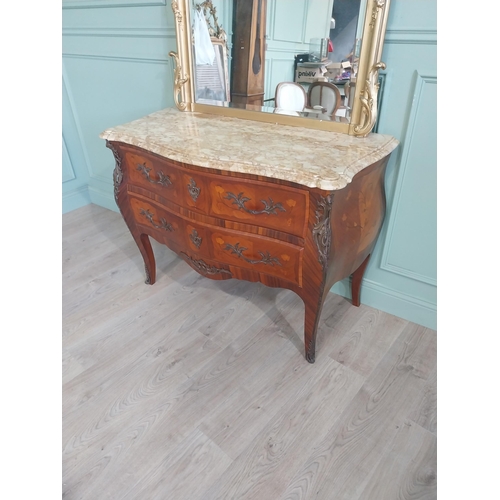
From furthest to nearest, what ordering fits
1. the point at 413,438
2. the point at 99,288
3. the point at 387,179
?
1. the point at 99,288
2. the point at 387,179
3. the point at 413,438

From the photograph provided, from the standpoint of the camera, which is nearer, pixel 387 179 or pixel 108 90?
pixel 387 179

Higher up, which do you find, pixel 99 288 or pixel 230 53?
pixel 230 53

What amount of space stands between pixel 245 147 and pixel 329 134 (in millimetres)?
356

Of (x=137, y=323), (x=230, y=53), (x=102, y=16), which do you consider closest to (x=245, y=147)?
(x=230, y=53)

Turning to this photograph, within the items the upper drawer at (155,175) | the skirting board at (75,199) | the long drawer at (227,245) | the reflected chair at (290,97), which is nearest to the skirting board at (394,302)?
the long drawer at (227,245)

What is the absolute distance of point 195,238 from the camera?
51.8 inches

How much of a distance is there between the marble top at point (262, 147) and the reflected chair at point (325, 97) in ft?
0.29

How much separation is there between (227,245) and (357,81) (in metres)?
0.74

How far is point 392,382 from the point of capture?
1344mm

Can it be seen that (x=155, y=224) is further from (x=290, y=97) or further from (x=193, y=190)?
(x=290, y=97)

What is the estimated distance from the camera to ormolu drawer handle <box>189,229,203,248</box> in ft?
4.26

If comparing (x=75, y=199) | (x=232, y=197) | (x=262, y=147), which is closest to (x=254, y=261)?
(x=232, y=197)
